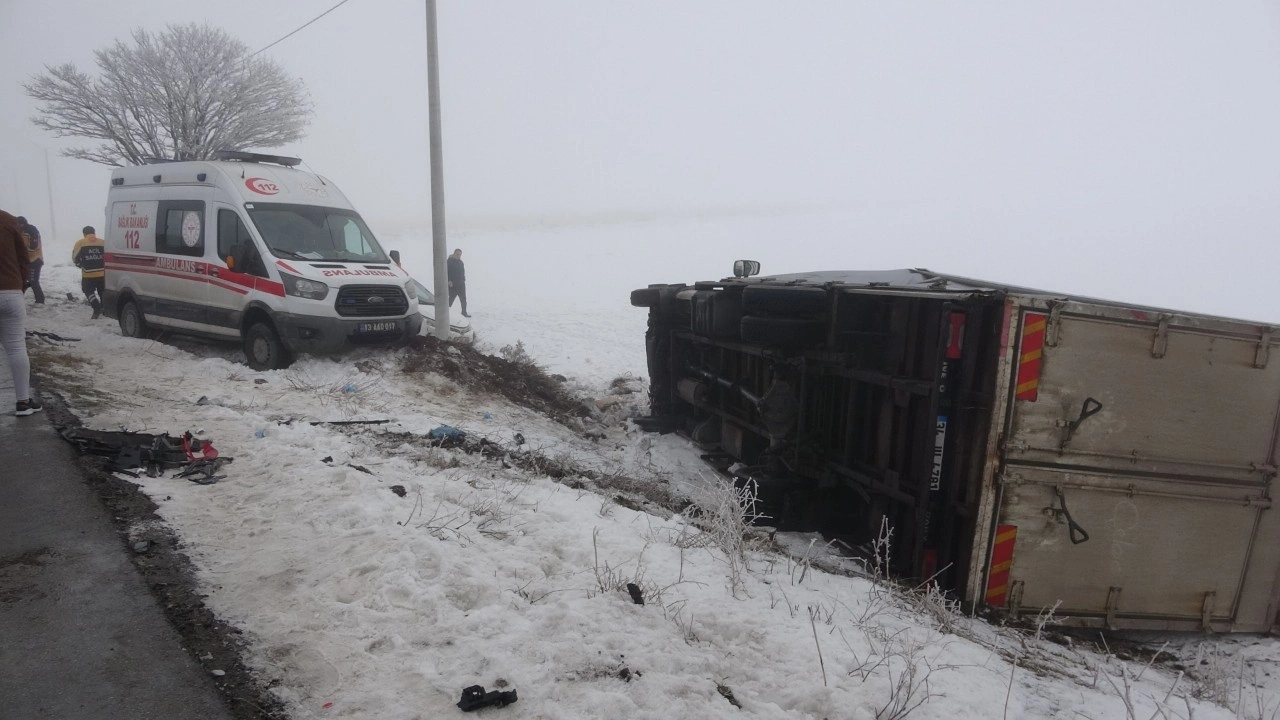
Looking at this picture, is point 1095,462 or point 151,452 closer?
point 1095,462

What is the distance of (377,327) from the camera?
9797mm

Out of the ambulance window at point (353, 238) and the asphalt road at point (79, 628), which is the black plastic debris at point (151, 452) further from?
the ambulance window at point (353, 238)

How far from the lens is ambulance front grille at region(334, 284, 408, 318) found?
949 centimetres

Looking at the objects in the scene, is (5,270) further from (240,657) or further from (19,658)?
(240,657)

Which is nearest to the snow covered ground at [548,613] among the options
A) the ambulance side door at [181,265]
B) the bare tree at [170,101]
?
the ambulance side door at [181,265]

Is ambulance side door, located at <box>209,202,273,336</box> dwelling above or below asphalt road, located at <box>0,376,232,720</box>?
above

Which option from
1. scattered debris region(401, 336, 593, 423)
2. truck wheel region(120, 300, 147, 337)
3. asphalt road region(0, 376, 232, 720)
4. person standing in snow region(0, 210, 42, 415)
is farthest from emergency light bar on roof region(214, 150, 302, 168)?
asphalt road region(0, 376, 232, 720)

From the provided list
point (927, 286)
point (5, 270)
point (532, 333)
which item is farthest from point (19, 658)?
point (532, 333)

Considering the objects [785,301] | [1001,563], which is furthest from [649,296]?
[1001,563]

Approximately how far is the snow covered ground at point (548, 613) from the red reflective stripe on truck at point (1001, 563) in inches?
12.6

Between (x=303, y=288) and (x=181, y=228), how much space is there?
273 centimetres

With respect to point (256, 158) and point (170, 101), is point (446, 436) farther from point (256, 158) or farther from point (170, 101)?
point (170, 101)

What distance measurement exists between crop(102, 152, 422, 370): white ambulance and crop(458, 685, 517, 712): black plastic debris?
7.71 m

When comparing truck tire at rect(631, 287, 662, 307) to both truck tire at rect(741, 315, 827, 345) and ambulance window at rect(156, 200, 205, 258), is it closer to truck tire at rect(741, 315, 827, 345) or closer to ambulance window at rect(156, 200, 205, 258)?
truck tire at rect(741, 315, 827, 345)
